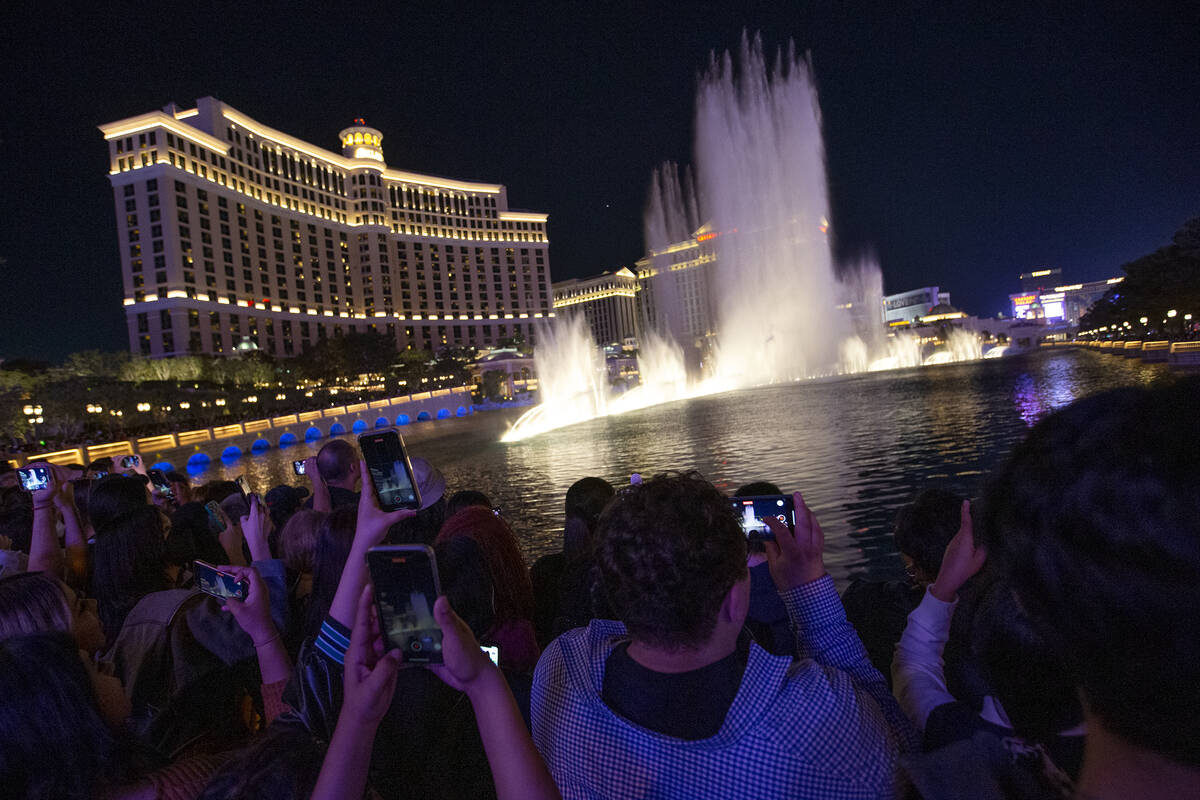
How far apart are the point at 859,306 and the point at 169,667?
6460 centimetres

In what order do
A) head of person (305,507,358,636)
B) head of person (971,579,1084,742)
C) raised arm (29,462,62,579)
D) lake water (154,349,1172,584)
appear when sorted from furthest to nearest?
lake water (154,349,1172,584), raised arm (29,462,62,579), head of person (305,507,358,636), head of person (971,579,1084,742)

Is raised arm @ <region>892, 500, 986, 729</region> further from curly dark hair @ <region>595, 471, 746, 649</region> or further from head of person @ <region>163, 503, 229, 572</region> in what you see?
head of person @ <region>163, 503, 229, 572</region>

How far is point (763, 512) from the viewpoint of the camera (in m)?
2.50

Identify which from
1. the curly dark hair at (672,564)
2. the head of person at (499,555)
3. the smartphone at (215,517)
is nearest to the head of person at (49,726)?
the head of person at (499,555)

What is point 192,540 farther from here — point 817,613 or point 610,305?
point 610,305

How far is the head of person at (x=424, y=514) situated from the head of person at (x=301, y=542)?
594mm

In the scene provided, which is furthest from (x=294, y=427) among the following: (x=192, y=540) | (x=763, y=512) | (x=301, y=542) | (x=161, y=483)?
(x=763, y=512)

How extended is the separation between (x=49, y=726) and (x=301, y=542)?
2.61 m

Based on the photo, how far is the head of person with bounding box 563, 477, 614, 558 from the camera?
171 inches

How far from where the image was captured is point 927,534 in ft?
9.17

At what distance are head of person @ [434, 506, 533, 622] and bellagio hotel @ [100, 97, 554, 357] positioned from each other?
101638mm

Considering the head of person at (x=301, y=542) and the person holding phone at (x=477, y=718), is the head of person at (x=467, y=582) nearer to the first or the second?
the person holding phone at (x=477, y=718)

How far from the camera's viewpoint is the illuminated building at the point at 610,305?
161 meters

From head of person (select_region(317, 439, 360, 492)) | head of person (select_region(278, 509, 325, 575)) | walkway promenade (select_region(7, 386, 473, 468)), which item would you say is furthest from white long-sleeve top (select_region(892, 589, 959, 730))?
walkway promenade (select_region(7, 386, 473, 468))
